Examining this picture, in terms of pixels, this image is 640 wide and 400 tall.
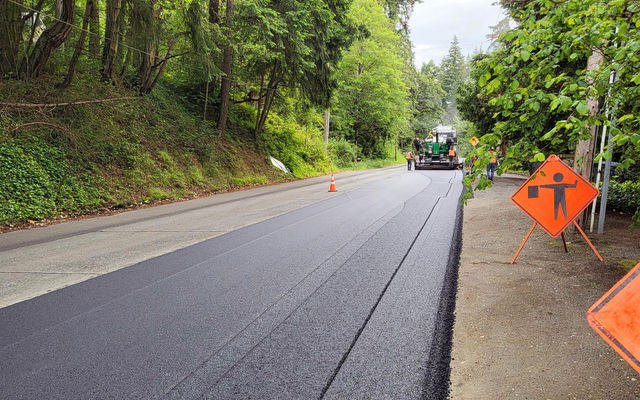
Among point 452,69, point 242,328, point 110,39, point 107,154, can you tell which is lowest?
point 242,328

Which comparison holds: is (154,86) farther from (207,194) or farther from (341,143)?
(341,143)

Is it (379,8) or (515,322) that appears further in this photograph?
(379,8)

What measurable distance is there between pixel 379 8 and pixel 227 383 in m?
39.9

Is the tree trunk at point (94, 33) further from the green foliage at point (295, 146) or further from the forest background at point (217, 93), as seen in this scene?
the green foliage at point (295, 146)

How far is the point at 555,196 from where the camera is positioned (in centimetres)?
550

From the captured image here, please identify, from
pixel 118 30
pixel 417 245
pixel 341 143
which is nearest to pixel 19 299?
pixel 417 245

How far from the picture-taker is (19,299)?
4.23 m

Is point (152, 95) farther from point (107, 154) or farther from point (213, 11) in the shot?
point (107, 154)

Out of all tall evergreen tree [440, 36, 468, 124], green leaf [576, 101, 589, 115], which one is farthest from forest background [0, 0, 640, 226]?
tall evergreen tree [440, 36, 468, 124]

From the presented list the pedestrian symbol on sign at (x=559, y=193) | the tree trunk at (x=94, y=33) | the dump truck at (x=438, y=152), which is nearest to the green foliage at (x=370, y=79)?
the dump truck at (x=438, y=152)

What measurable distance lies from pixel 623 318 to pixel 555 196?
13.1 feet

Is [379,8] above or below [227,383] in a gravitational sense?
above

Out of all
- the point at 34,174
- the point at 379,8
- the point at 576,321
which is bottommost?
the point at 576,321

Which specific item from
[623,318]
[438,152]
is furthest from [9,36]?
[438,152]
